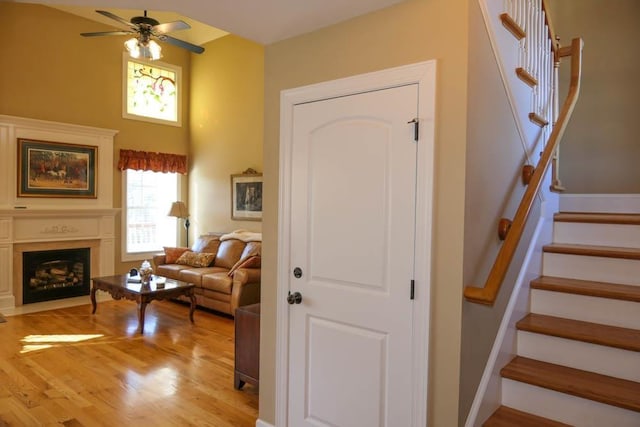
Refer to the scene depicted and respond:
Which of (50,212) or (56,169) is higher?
(56,169)

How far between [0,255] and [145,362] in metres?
3.10

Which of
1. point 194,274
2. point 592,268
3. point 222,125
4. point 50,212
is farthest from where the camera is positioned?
point 222,125

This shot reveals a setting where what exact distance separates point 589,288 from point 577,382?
594mm

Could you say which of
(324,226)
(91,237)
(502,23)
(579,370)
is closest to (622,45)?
(502,23)

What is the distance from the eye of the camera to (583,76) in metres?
4.37

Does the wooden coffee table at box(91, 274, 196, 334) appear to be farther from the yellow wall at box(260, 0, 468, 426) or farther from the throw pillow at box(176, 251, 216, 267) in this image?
the yellow wall at box(260, 0, 468, 426)

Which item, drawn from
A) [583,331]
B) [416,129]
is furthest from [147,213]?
[583,331]

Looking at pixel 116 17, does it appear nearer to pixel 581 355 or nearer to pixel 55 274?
pixel 55 274

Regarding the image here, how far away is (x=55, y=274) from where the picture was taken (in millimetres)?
6086

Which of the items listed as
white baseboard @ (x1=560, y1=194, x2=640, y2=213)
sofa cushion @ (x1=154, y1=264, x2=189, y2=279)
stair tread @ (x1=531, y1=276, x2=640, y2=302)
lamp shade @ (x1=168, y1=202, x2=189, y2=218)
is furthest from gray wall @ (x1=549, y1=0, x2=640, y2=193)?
lamp shade @ (x1=168, y1=202, x2=189, y2=218)

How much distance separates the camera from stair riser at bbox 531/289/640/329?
2299 millimetres

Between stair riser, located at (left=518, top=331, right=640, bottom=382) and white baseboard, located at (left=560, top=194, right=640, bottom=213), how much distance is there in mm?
2198

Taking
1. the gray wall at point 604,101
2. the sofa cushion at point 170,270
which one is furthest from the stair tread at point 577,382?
the sofa cushion at point 170,270

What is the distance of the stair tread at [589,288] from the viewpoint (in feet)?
7.55
